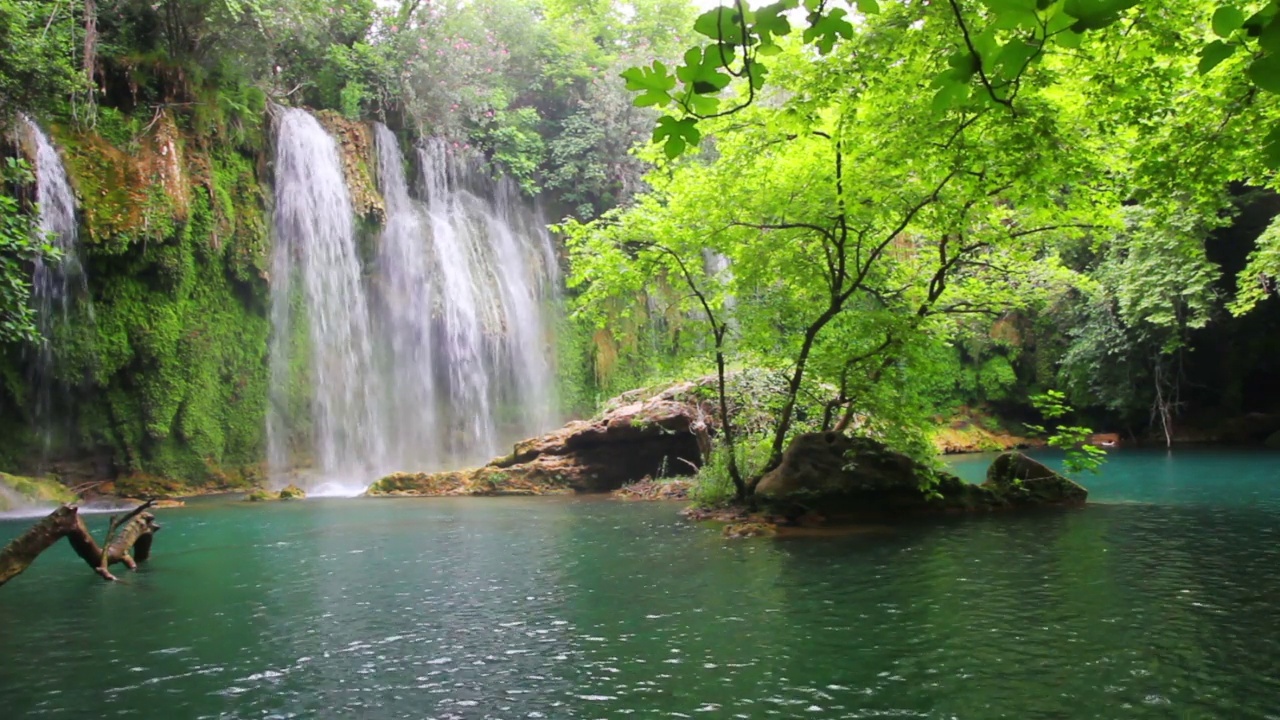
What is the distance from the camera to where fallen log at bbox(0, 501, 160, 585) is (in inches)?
308

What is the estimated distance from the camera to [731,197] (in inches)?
445

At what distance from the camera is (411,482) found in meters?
20.1

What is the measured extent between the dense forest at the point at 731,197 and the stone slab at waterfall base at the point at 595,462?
258cm

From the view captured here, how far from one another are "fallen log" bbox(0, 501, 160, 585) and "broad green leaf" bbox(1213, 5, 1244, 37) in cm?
897

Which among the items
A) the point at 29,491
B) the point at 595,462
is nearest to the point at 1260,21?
the point at 595,462

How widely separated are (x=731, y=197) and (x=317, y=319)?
15707 mm

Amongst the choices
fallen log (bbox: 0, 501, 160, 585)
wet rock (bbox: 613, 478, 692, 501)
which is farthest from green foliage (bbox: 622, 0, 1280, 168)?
wet rock (bbox: 613, 478, 692, 501)

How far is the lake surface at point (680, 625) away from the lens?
5254mm

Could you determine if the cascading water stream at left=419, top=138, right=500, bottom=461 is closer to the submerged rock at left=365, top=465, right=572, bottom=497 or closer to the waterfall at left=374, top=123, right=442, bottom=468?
the waterfall at left=374, top=123, right=442, bottom=468

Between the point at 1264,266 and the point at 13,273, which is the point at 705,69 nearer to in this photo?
the point at 13,273

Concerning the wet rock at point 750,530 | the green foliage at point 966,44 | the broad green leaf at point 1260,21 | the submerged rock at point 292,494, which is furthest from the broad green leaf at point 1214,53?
the submerged rock at point 292,494

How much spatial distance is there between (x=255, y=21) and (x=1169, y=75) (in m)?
19.2

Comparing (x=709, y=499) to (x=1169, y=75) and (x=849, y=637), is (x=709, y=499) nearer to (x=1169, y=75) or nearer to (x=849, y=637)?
(x=849, y=637)

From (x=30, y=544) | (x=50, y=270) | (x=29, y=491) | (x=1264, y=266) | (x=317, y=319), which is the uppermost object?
(x=50, y=270)
